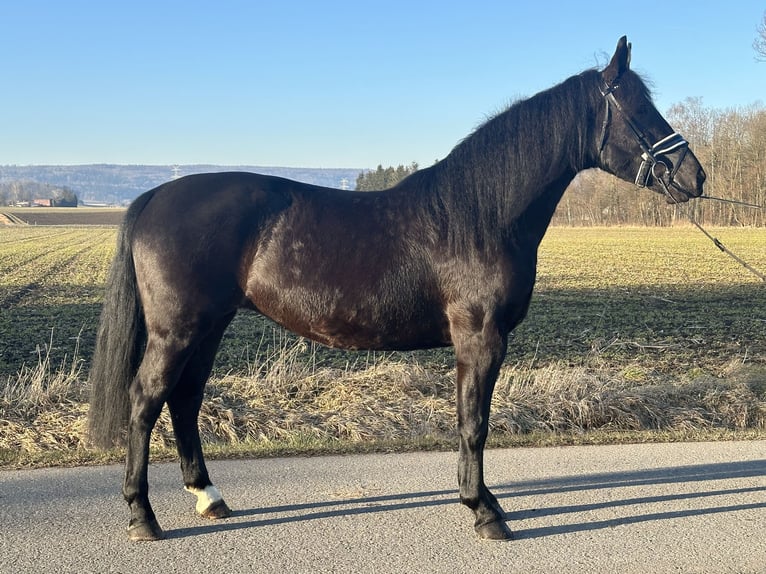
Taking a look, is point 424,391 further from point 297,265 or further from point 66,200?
point 66,200

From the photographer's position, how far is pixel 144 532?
3.86 m

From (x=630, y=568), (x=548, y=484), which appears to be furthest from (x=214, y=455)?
(x=630, y=568)

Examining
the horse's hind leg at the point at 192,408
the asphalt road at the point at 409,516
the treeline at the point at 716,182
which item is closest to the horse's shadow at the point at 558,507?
the asphalt road at the point at 409,516

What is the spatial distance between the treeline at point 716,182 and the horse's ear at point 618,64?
53.8m

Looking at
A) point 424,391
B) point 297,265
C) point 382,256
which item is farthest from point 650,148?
point 424,391

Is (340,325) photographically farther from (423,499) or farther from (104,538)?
(104,538)

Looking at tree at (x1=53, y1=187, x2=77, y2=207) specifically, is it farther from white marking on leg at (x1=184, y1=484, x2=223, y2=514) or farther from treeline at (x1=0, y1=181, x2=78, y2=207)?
white marking on leg at (x1=184, y1=484, x2=223, y2=514)

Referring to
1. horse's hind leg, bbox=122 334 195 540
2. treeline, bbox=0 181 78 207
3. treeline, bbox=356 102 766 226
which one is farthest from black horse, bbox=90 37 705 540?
treeline, bbox=0 181 78 207

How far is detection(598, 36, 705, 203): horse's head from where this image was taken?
13.8 feet

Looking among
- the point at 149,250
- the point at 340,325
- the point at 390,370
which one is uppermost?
the point at 149,250

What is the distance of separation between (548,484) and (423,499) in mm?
980

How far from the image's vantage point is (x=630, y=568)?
11.7ft

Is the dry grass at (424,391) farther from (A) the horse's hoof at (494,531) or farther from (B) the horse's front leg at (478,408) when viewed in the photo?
(A) the horse's hoof at (494,531)

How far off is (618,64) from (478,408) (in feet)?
7.45
